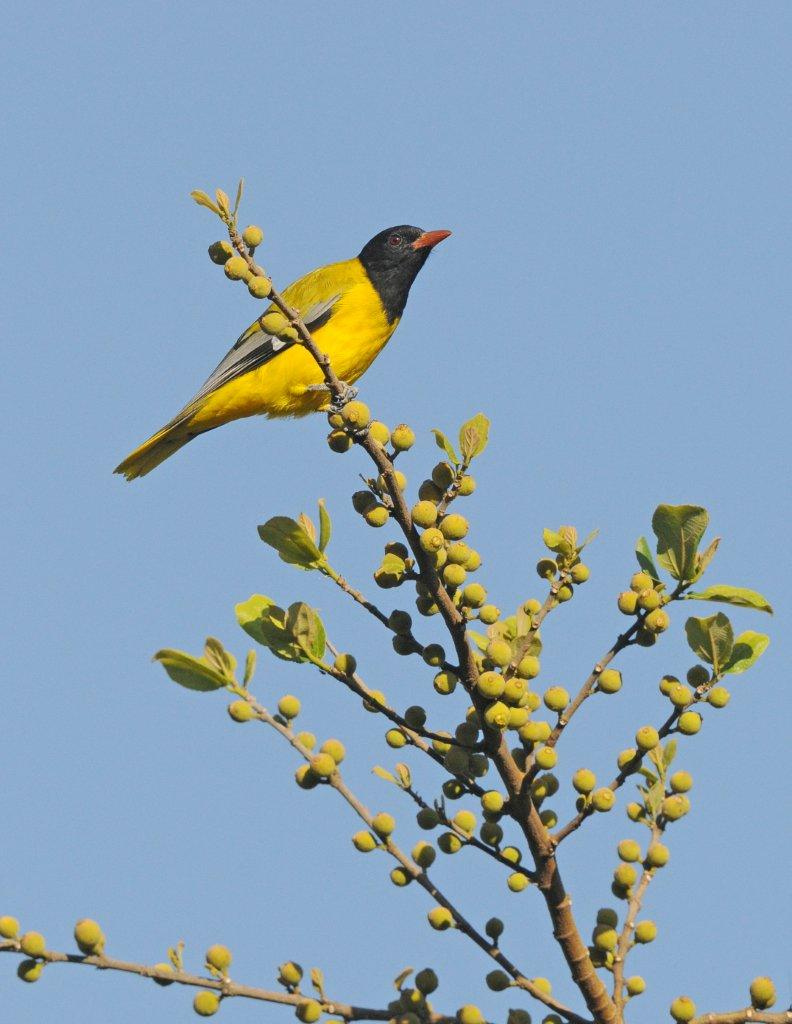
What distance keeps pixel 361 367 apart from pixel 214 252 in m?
4.97

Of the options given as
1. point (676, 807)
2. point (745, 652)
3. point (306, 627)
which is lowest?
point (306, 627)

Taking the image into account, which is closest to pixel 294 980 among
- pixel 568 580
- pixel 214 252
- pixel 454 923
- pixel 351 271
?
A: pixel 454 923

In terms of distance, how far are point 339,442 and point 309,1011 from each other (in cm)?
158

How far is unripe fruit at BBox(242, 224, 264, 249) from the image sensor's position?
2617 millimetres

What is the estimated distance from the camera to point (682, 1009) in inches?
84.6

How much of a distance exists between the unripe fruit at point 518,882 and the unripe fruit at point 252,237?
53.2 inches

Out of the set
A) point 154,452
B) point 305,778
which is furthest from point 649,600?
point 154,452

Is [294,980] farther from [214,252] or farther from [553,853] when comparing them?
[214,252]

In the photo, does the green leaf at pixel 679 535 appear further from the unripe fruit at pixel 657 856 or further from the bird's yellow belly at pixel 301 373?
the bird's yellow belly at pixel 301 373

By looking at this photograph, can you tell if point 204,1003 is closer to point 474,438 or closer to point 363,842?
point 363,842

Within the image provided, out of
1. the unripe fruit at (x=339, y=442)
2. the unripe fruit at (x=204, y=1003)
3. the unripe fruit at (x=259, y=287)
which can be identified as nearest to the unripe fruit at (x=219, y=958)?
the unripe fruit at (x=204, y=1003)

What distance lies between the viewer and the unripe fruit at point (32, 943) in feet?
6.65

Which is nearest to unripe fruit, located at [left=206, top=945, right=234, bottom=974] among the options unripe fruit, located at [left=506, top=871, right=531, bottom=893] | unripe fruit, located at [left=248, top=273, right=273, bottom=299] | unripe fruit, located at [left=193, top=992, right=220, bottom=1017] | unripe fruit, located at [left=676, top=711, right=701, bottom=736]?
unripe fruit, located at [left=193, top=992, right=220, bottom=1017]

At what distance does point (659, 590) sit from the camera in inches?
98.0
